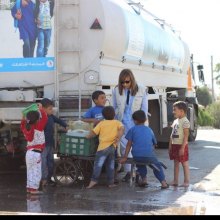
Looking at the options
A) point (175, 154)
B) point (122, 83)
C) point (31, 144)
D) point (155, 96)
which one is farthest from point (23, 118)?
point (155, 96)

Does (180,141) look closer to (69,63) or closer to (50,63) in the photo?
(69,63)

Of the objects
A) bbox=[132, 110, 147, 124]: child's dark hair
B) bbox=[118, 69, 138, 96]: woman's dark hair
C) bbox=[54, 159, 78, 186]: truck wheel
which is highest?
bbox=[118, 69, 138, 96]: woman's dark hair

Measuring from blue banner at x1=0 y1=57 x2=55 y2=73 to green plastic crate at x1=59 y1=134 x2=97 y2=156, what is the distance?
1249mm

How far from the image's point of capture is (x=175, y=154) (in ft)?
28.8

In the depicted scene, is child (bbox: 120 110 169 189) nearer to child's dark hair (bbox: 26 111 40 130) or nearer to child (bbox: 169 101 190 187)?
child (bbox: 169 101 190 187)

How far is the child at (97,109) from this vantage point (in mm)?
8516

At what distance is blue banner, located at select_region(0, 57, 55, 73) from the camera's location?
895 centimetres

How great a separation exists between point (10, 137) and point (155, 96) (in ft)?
12.6

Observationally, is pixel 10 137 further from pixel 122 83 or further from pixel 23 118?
pixel 122 83

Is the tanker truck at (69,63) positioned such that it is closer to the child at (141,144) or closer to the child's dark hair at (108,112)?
the child's dark hair at (108,112)

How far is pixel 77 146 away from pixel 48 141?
0.47 m

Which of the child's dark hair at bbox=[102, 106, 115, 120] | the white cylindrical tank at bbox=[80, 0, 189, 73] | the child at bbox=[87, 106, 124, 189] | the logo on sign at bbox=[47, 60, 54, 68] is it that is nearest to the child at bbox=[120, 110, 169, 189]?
the child at bbox=[87, 106, 124, 189]

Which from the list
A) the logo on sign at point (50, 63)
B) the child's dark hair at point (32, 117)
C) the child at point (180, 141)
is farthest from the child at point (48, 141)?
the child at point (180, 141)

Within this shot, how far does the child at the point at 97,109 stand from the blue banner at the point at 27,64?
0.94m
